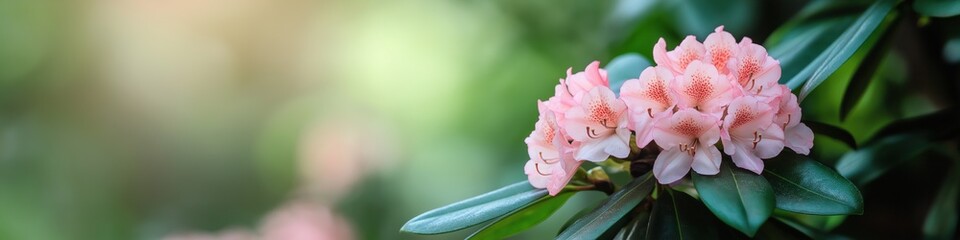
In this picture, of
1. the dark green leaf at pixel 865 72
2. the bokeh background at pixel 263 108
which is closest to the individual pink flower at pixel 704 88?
the dark green leaf at pixel 865 72

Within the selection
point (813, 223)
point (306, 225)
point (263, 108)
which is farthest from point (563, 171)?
point (263, 108)

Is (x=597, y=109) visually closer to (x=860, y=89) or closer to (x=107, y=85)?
(x=860, y=89)

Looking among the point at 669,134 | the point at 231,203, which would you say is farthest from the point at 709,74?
the point at 231,203

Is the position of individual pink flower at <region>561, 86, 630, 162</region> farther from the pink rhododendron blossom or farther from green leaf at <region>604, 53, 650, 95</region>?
green leaf at <region>604, 53, 650, 95</region>

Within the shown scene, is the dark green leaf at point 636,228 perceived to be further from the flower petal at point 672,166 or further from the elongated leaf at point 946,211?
the elongated leaf at point 946,211

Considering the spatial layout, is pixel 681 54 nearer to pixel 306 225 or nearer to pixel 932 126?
pixel 932 126

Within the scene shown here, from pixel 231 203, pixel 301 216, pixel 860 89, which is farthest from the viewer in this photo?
pixel 231 203
